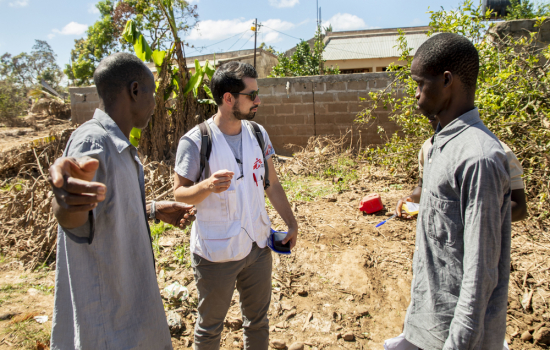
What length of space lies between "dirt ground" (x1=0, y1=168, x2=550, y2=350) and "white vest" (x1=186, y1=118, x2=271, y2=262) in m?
1.20

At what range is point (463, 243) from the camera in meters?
1.27

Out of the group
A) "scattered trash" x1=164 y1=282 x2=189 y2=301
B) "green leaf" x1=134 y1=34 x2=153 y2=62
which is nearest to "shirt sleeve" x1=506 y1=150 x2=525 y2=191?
"scattered trash" x1=164 y1=282 x2=189 y2=301

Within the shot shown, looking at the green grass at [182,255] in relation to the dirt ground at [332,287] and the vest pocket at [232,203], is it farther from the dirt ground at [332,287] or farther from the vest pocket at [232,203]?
the vest pocket at [232,203]

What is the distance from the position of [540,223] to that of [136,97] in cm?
417

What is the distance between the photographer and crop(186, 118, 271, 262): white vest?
1.94 metres

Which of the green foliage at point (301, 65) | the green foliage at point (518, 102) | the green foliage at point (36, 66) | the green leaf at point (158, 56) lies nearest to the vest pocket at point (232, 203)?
the green foliage at point (518, 102)

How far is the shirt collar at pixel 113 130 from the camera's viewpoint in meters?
1.39

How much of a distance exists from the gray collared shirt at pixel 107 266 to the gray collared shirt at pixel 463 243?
1.10 metres

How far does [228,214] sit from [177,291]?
158cm

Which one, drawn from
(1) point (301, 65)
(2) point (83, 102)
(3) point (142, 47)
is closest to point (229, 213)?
(3) point (142, 47)

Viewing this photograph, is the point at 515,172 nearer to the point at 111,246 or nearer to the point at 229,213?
the point at 229,213

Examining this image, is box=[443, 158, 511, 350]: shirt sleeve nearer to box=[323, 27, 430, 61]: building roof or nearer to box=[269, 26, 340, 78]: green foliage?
box=[269, 26, 340, 78]: green foliage

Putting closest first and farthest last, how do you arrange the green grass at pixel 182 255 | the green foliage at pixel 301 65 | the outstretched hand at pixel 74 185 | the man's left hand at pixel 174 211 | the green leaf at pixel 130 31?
the outstretched hand at pixel 74 185, the man's left hand at pixel 174 211, the green grass at pixel 182 255, the green leaf at pixel 130 31, the green foliage at pixel 301 65

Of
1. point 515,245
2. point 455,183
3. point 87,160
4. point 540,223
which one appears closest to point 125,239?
point 87,160
